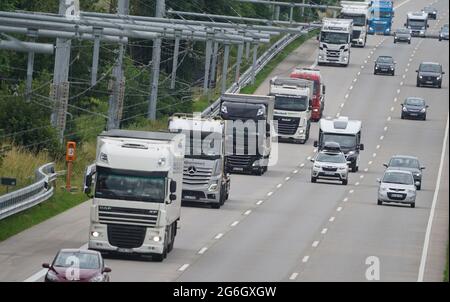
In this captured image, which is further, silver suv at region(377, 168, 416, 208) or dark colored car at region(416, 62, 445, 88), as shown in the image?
dark colored car at region(416, 62, 445, 88)

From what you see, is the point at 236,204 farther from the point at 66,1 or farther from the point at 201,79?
the point at 201,79

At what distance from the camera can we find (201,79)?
108 meters

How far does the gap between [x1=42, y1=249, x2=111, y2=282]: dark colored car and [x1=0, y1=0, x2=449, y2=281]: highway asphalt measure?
2479mm

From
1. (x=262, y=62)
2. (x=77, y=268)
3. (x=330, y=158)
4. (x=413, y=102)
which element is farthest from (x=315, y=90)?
(x=77, y=268)

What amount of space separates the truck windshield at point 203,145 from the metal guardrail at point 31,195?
485 centimetres

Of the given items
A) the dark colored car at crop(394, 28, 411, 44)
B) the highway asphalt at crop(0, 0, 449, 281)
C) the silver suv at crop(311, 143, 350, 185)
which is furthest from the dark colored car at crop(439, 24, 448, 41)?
the silver suv at crop(311, 143, 350, 185)

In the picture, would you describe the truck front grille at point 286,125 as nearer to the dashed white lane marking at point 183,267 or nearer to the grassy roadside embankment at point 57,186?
the grassy roadside embankment at point 57,186

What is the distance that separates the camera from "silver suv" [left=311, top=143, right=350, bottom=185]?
7294 cm

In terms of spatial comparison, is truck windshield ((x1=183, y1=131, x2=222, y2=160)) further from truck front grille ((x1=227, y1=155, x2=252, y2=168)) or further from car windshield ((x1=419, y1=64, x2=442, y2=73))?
car windshield ((x1=419, y1=64, x2=442, y2=73))

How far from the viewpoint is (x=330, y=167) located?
7300 centimetres

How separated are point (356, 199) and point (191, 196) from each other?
9.70 meters

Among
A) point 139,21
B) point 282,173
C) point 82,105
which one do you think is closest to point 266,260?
point 139,21

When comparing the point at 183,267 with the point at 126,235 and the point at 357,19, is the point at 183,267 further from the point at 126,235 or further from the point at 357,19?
the point at 357,19

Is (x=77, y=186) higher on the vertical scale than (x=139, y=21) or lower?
lower
